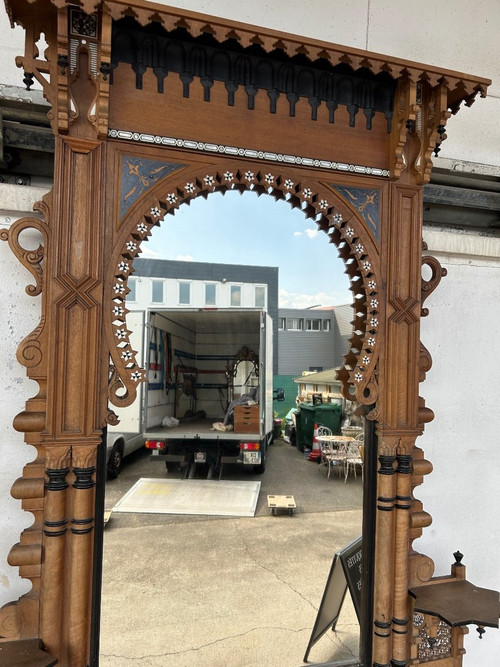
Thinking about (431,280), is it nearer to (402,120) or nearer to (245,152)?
(402,120)

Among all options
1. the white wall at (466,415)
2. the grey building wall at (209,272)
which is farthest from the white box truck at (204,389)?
the white wall at (466,415)

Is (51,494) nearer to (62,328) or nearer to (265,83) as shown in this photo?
(62,328)

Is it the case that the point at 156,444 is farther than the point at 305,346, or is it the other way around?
the point at 156,444

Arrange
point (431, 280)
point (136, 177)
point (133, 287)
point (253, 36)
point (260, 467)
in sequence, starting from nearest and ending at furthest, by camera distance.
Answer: point (253, 36) → point (136, 177) → point (431, 280) → point (260, 467) → point (133, 287)

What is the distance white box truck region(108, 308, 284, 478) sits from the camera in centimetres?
483

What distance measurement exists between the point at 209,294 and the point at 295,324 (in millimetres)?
1402

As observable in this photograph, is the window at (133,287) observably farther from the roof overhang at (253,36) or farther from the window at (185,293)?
the roof overhang at (253,36)

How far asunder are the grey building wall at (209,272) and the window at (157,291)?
36 centimetres

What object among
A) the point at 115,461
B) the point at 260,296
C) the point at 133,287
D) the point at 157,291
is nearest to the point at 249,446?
the point at 260,296

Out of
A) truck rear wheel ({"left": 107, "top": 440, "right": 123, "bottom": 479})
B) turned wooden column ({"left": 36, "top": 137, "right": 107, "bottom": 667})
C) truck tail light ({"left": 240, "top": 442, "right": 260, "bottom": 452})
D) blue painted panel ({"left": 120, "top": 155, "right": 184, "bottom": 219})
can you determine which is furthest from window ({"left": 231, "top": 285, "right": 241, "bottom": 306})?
turned wooden column ({"left": 36, "top": 137, "right": 107, "bottom": 667})

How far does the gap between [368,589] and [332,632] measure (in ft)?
1.90

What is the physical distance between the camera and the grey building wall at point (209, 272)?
3732mm

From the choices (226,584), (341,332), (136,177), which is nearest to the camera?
(136,177)

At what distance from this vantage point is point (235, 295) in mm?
5059
